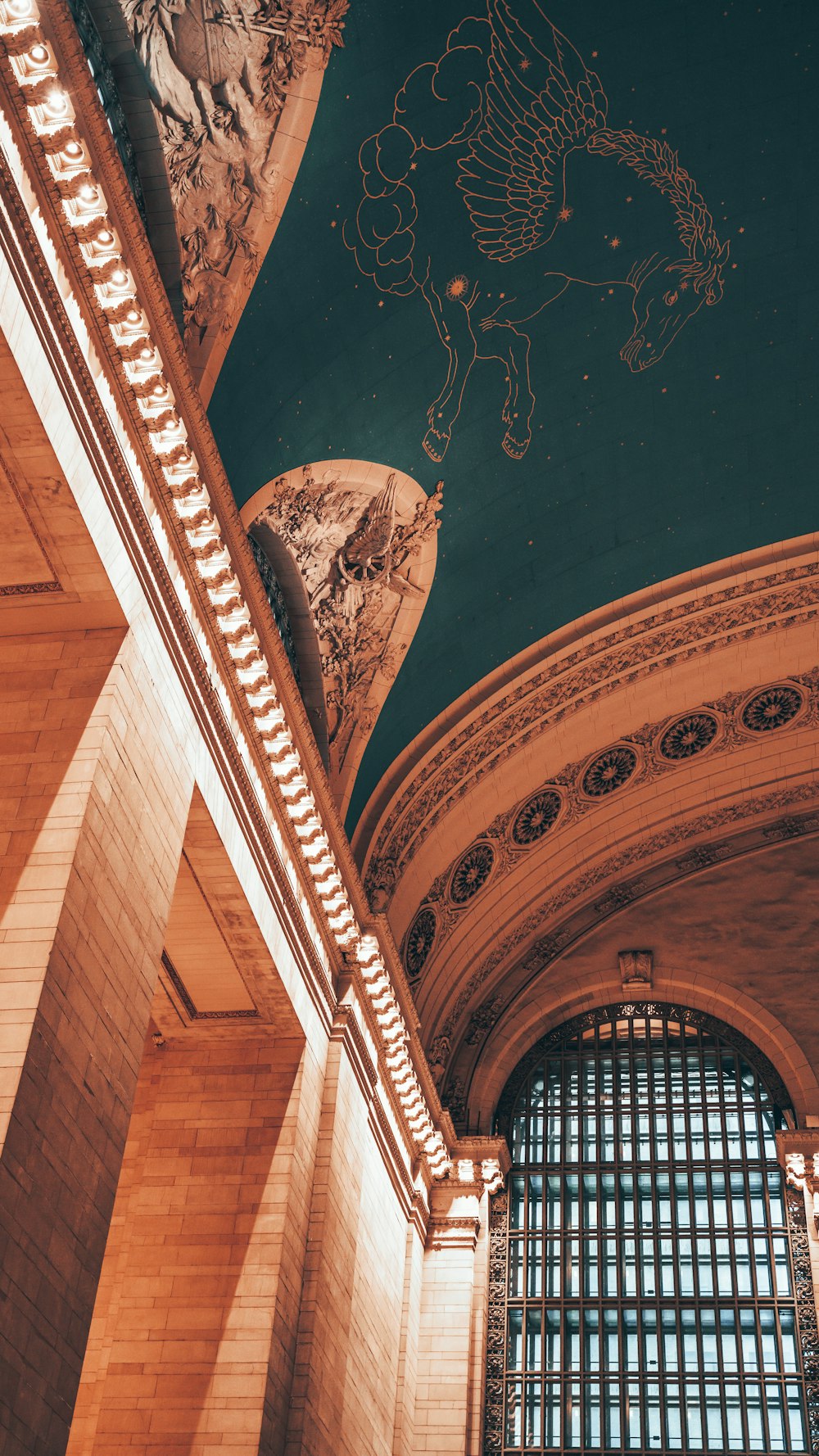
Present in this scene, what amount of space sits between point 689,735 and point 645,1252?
6.56 metres

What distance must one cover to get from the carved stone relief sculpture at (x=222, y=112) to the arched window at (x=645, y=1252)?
11346 millimetres

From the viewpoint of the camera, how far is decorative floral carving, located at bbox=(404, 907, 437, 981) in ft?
60.4

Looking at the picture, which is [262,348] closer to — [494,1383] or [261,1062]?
[261,1062]

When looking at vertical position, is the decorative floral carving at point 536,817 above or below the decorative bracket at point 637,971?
above

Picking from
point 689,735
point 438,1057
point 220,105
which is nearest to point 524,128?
point 220,105

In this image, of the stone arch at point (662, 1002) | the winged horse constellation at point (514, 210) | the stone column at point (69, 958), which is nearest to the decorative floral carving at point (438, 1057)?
the stone arch at point (662, 1002)

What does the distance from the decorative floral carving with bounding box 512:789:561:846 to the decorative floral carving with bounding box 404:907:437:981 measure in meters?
1.71

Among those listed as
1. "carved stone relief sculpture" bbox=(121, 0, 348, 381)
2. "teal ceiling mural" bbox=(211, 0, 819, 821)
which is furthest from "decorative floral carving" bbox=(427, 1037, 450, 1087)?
"carved stone relief sculpture" bbox=(121, 0, 348, 381)

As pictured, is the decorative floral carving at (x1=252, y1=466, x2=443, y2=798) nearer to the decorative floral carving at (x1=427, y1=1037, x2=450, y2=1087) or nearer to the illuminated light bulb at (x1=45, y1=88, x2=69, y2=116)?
the illuminated light bulb at (x1=45, y1=88, x2=69, y2=116)

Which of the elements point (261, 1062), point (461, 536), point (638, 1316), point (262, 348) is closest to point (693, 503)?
point (461, 536)

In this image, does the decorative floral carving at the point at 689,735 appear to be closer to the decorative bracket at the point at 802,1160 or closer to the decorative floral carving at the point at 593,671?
the decorative floral carving at the point at 593,671

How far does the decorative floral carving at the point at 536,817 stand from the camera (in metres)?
19.7

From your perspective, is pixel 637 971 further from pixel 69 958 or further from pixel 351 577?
pixel 69 958

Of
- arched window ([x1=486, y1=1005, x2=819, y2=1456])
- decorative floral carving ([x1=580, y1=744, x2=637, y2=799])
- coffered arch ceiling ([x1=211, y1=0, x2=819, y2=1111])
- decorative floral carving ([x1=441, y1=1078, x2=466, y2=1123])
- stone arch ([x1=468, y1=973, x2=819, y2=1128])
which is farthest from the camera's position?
decorative floral carving ([x1=580, y1=744, x2=637, y2=799])
